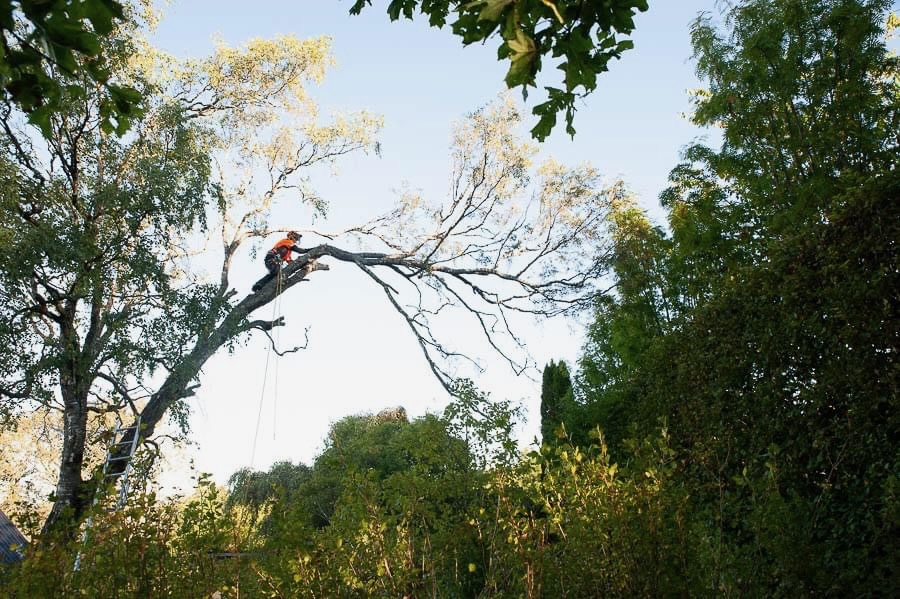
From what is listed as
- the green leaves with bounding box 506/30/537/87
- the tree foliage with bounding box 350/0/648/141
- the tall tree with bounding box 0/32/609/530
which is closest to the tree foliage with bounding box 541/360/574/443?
the tall tree with bounding box 0/32/609/530

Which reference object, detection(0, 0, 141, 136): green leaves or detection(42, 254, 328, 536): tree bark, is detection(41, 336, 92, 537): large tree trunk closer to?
detection(42, 254, 328, 536): tree bark

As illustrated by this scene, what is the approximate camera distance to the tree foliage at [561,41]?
1863mm

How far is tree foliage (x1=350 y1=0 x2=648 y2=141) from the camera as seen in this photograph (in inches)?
73.4

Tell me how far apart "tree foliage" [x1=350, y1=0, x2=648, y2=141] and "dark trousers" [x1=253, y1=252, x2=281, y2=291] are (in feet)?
36.8

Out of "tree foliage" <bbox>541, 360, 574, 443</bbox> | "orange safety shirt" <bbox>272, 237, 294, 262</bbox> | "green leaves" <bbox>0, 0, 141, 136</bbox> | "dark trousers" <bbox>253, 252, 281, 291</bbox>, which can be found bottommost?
"green leaves" <bbox>0, 0, 141, 136</bbox>

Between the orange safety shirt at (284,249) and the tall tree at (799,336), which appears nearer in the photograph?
the tall tree at (799,336)

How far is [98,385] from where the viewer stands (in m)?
10.9

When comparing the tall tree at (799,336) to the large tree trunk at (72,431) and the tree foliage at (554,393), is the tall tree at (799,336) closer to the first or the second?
the tree foliage at (554,393)

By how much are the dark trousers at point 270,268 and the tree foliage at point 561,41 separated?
11.2m

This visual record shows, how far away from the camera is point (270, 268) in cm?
1326

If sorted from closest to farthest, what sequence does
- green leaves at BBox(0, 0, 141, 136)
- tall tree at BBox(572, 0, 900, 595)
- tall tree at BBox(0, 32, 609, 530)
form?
green leaves at BBox(0, 0, 141, 136)
tall tree at BBox(572, 0, 900, 595)
tall tree at BBox(0, 32, 609, 530)

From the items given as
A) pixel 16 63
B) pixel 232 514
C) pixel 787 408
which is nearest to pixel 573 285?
pixel 787 408

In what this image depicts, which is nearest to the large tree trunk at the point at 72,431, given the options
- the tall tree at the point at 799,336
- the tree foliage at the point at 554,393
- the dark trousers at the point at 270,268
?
the dark trousers at the point at 270,268

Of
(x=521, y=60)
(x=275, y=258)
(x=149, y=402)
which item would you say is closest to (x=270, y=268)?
(x=275, y=258)
